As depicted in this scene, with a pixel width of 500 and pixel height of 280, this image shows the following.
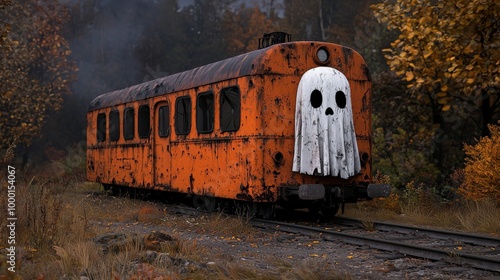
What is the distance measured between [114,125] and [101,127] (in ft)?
3.76

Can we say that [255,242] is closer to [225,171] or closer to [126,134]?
[225,171]

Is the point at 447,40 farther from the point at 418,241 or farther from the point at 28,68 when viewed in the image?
the point at 28,68

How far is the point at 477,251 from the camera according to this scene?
764cm

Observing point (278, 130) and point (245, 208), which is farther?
point (245, 208)

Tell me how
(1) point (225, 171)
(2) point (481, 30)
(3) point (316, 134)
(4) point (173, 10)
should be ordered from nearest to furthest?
1. (3) point (316, 134)
2. (1) point (225, 171)
3. (2) point (481, 30)
4. (4) point (173, 10)

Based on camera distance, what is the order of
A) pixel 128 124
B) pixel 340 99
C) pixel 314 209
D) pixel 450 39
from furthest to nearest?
pixel 128 124 → pixel 314 209 → pixel 450 39 → pixel 340 99

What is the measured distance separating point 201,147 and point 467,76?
16.4 feet

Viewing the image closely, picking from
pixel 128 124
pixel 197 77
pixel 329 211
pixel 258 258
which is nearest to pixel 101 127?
pixel 128 124

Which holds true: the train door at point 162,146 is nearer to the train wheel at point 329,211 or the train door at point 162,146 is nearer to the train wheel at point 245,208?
the train wheel at point 245,208

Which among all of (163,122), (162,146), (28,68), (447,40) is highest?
(28,68)

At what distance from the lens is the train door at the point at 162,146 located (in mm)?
12844

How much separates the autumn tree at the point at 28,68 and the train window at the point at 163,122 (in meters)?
6.92

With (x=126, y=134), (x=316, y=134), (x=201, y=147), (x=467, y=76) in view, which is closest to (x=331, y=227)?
(x=316, y=134)

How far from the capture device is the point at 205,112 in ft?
37.2
